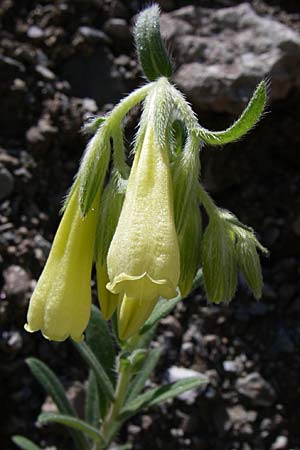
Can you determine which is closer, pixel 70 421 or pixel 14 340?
pixel 70 421

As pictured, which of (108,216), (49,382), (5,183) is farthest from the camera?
(5,183)

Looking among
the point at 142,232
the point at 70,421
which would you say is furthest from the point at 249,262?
the point at 70,421

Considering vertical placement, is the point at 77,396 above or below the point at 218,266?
below

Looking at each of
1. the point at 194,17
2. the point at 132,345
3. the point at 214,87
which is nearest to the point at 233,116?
the point at 214,87

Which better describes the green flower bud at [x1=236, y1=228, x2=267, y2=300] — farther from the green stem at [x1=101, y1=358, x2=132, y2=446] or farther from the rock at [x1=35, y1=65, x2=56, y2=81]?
the rock at [x1=35, y1=65, x2=56, y2=81]

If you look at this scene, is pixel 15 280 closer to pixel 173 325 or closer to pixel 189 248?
pixel 173 325

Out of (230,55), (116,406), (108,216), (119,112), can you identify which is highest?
(119,112)
